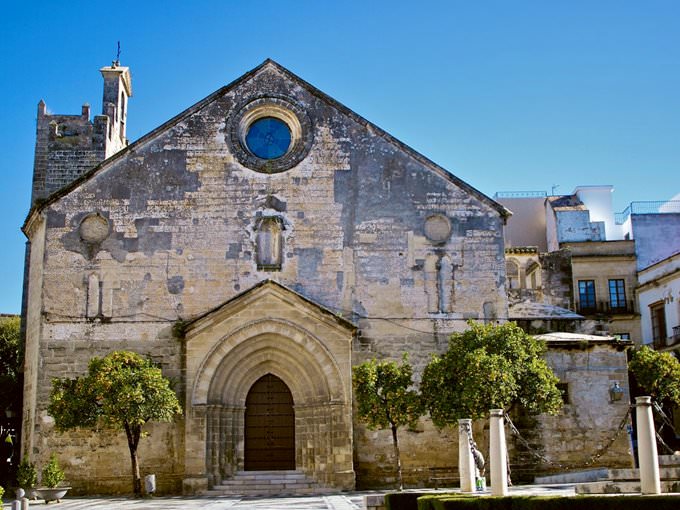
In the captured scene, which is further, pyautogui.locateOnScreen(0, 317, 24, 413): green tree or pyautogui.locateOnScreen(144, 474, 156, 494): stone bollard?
pyautogui.locateOnScreen(0, 317, 24, 413): green tree

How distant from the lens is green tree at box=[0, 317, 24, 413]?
32.6 metres

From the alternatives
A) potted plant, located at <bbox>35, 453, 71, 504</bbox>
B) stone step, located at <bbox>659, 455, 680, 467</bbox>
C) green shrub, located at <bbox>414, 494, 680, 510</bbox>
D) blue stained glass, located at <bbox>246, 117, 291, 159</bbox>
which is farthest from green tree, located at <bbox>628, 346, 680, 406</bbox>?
potted plant, located at <bbox>35, 453, 71, 504</bbox>

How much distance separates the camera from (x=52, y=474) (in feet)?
76.1

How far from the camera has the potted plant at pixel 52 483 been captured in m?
22.7

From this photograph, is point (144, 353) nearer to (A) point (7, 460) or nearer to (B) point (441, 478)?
(B) point (441, 478)

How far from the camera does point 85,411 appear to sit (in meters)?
23.8

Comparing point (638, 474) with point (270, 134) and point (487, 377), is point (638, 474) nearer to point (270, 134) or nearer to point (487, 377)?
point (487, 377)

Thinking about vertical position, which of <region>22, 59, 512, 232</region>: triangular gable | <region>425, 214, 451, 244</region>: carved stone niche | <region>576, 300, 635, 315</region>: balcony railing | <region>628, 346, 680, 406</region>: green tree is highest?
<region>22, 59, 512, 232</region>: triangular gable

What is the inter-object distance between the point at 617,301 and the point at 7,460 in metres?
25.1

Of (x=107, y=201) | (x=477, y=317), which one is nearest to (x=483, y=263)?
(x=477, y=317)

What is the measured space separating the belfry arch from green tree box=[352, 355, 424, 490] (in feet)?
3.42

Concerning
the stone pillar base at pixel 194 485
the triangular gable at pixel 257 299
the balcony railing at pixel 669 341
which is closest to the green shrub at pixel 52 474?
the stone pillar base at pixel 194 485

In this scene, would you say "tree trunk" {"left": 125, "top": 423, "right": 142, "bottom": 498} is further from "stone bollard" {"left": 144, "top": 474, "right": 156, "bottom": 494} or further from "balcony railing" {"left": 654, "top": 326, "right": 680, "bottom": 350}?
"balcony railing" {"left": 654, "top": 326, "right": 680, "bottom": 350}

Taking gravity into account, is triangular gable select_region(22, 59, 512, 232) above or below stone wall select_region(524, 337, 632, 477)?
above
